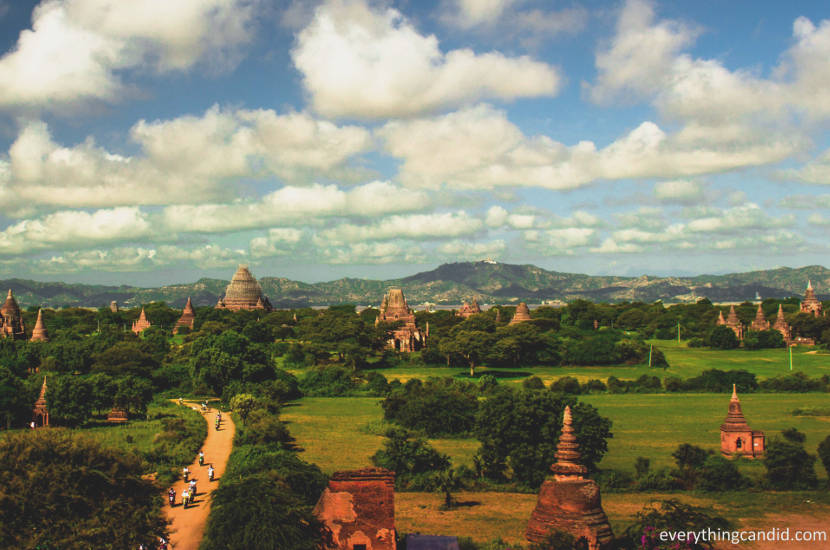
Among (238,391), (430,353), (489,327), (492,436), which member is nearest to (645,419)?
(492,436)

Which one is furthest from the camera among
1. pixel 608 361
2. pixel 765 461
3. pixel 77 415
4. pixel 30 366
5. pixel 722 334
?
pixel 722 334

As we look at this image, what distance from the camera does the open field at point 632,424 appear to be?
35.8 meters

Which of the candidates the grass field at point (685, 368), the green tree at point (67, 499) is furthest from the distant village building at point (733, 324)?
the green tree at point (67, 499)

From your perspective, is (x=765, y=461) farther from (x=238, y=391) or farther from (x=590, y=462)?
(x=238, y=391)

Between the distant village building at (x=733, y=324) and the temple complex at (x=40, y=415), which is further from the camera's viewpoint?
the distant village building at (x=733, y=324)

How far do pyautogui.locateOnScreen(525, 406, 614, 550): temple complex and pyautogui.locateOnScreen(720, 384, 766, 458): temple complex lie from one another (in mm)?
19897

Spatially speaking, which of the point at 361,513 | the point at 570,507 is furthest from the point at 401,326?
the point at 361,513

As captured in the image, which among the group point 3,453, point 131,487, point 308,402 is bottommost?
point 308,402

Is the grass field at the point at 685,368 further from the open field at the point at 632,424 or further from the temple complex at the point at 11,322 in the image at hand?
the temple complex at the point at 11,322

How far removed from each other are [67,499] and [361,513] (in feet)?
24.7

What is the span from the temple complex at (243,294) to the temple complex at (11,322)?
179 feet

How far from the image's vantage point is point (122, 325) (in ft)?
398

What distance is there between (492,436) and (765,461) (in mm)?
11534

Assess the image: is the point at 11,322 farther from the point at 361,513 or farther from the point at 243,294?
the point at 361,513
